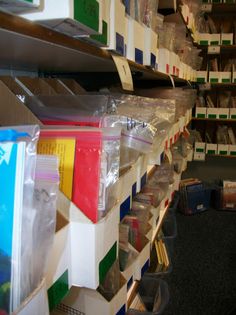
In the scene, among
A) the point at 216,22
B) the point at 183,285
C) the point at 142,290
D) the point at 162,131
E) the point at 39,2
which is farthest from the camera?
the point at 216,22

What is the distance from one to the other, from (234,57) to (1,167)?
434cm

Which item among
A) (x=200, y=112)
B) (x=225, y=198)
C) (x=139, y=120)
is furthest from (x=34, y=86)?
(x=200, y=112)

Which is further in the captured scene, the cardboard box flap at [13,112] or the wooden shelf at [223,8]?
the wooden shelf at [223,8]

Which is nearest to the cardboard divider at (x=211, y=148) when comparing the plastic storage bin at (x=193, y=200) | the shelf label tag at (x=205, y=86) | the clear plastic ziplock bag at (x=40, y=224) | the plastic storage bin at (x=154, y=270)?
the shelf label tag at (x=205, y=86)

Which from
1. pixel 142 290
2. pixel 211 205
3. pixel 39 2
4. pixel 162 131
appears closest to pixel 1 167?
pixel 39 2

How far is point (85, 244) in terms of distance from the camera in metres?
0.52

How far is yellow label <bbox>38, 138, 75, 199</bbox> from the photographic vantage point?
20.9 inches

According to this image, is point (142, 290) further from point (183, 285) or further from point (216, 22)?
point (216, 22)

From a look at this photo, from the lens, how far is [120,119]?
795 mm

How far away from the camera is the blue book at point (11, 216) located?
13.5 inches

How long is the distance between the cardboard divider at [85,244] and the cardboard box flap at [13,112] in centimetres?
19

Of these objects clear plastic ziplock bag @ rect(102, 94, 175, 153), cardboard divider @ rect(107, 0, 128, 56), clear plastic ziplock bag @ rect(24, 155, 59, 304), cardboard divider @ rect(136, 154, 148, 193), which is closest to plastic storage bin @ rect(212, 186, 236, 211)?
clear plastic ziplock bag @ rect(102, 94, 175, 153)

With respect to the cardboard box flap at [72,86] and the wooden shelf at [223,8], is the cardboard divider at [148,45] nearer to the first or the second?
the cardboard box flap at [72,86]

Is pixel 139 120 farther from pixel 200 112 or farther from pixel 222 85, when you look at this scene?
pixel 222 85
